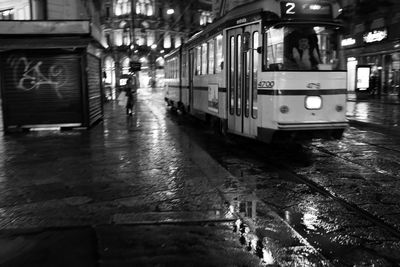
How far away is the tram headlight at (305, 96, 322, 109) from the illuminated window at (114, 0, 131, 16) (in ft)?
334

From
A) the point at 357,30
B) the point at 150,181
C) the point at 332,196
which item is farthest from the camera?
the point at 357,30

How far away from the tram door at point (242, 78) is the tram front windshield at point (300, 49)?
463mm

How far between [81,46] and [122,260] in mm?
11549

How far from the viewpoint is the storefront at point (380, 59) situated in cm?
3331

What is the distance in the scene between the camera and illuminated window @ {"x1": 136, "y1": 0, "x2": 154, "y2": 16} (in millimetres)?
107062

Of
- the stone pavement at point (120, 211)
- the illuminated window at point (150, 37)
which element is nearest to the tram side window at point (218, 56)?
the stone pavement at point (120, 211)

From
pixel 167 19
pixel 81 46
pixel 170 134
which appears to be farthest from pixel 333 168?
pixel 167 19

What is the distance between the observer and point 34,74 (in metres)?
15.6

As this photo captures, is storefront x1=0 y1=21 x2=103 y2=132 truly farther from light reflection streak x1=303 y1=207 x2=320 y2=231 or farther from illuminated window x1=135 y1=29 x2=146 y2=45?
illuminated window x1=135 y1=29 x2=146 y2=45

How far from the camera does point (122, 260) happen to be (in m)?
4.68

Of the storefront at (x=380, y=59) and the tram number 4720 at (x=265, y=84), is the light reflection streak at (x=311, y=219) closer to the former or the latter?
the tram number 4720 at (x=265, y=84)

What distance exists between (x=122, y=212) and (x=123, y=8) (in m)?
106

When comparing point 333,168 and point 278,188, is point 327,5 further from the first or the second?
point 278,188

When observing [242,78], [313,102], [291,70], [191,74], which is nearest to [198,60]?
[191,74]
